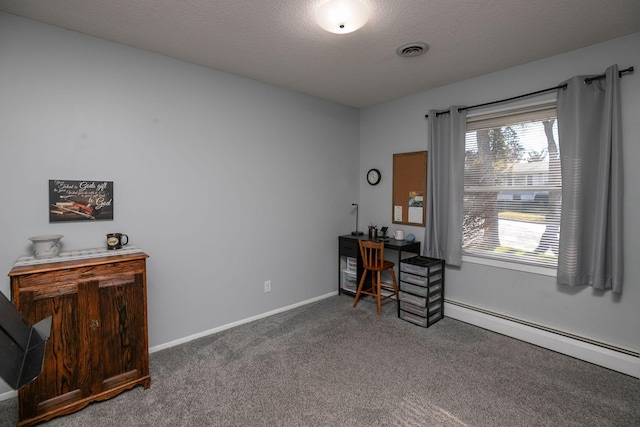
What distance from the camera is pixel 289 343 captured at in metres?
2.75

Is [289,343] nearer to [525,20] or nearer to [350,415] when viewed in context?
[350,415]

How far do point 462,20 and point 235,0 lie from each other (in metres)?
1.46

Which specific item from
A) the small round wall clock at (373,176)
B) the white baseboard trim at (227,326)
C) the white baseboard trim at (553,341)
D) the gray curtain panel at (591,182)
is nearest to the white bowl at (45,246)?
the white baseboard trim at (227,326)

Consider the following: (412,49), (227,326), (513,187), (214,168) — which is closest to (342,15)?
(412,49)

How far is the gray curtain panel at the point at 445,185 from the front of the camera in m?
3.16

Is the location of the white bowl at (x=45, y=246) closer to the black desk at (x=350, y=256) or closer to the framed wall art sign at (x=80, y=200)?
the framed wall art sign at (x=80, y=200)

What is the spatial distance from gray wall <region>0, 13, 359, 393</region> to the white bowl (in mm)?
176

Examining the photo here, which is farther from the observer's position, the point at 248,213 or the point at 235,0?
the point at 248,213

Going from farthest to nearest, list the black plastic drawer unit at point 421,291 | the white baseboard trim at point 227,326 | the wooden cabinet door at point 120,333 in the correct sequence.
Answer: the black plastic drawer unit at point 421,291
the white baseboard trim at point 227,326
the wooden cabinet door at point 120,333

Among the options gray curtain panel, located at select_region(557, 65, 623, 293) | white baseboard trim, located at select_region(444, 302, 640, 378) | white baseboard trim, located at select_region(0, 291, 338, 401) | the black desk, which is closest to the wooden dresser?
white baseboard trim, located at select_region(0, 291, 338, 401)

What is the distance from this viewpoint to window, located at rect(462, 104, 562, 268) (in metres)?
2.70

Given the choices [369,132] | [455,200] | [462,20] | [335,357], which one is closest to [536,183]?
[455,200]

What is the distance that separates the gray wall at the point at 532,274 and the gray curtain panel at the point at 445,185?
0.17 metres

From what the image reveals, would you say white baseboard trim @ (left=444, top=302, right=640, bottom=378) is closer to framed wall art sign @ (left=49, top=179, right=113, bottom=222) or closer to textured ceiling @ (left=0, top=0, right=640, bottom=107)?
textured ceiling @ (left=0, top=0, right=640, bottom=107)
